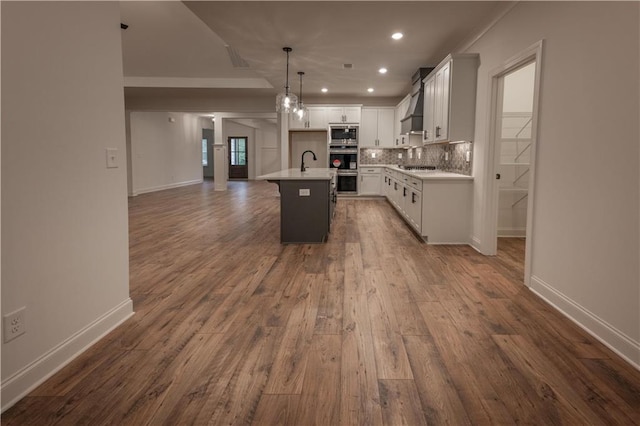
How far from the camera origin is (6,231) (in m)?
1.81

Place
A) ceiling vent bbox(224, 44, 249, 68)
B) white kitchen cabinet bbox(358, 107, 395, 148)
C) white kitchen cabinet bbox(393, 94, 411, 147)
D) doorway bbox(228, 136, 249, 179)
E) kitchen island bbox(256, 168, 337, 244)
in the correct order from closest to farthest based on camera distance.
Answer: kitchen island bbox(256, 168, 337, 244) → ceiling vent bbox(224, 44, 249, 68) → white kitchen cabinet bbox(393, 94, 411, 147) → white kitchen cabinet bbox(358, 107, 395, 148) → doorway bbox(228, 136, 249, 179)

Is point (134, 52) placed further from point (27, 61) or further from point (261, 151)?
point (261, 151)

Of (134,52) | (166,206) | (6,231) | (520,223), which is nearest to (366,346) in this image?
(6,231)

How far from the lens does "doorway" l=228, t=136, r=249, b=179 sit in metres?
18.5

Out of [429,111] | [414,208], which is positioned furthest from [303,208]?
[429,111]

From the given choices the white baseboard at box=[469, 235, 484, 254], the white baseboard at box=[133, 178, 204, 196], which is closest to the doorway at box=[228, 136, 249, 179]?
the white baseboard at box=[133, 178, 204, 196]

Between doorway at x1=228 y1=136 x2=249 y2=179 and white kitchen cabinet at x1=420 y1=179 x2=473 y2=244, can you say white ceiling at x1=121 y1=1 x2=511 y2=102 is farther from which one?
doorway at x1=228 y1=136 x2=249 y2=179

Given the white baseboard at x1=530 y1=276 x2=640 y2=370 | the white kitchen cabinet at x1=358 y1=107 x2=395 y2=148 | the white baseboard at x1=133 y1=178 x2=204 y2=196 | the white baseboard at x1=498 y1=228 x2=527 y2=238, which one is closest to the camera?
the white baseboard at x1=530 y1=276 x2=640 y2=370

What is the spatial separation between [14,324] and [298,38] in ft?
14.8

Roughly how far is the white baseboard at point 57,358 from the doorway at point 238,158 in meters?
16.1

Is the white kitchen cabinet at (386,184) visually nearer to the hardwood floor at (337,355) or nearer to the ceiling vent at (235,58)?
the ceiling vent at (235,58)

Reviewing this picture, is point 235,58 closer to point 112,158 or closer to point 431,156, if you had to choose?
point 431,156

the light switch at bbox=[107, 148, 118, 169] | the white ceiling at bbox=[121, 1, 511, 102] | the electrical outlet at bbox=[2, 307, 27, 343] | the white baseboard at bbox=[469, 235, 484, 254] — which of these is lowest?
the white baseboard at bbox=[469, 235, 484, 254]

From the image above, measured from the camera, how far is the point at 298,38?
538 centimetres
